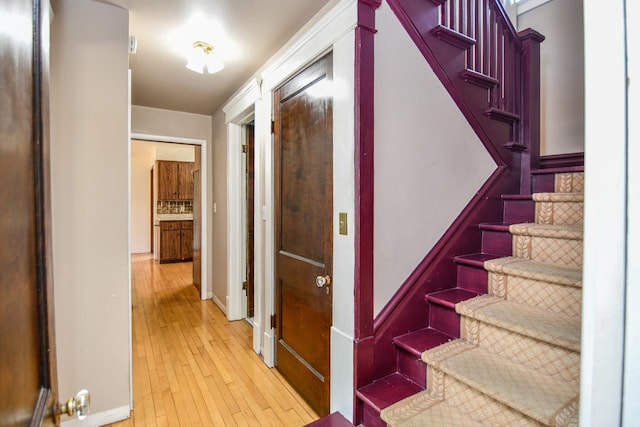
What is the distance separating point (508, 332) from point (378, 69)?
140 centimetres

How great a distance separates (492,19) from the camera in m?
2.21

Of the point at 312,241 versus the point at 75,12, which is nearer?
the point at 75,12

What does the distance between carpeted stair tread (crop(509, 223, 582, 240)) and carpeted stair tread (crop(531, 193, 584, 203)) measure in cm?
15

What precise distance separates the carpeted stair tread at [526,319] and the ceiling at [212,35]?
76.4 inches

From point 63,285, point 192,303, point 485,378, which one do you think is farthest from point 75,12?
point 192,303

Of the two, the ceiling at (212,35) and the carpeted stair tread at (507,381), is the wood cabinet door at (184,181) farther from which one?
the carpeted stair tread at (507,381)

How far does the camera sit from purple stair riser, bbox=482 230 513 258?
1.88 m


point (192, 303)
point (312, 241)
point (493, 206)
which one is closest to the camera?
point (312, 241)

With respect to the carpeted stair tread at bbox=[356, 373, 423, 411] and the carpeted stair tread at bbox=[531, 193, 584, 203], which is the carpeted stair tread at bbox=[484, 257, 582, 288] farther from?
the carpeted stair tread at bbox=[356, 373, 423, 411]

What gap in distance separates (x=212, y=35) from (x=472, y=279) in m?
2.39

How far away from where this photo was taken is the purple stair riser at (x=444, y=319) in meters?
1.62

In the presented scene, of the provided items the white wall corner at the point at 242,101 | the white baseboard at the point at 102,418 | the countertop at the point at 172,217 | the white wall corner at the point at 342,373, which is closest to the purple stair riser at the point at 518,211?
the white wall corner at the point at 342,373

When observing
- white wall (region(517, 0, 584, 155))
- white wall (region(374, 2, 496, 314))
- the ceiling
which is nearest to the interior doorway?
the ceiling

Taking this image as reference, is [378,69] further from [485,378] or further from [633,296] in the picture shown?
[485,378]
